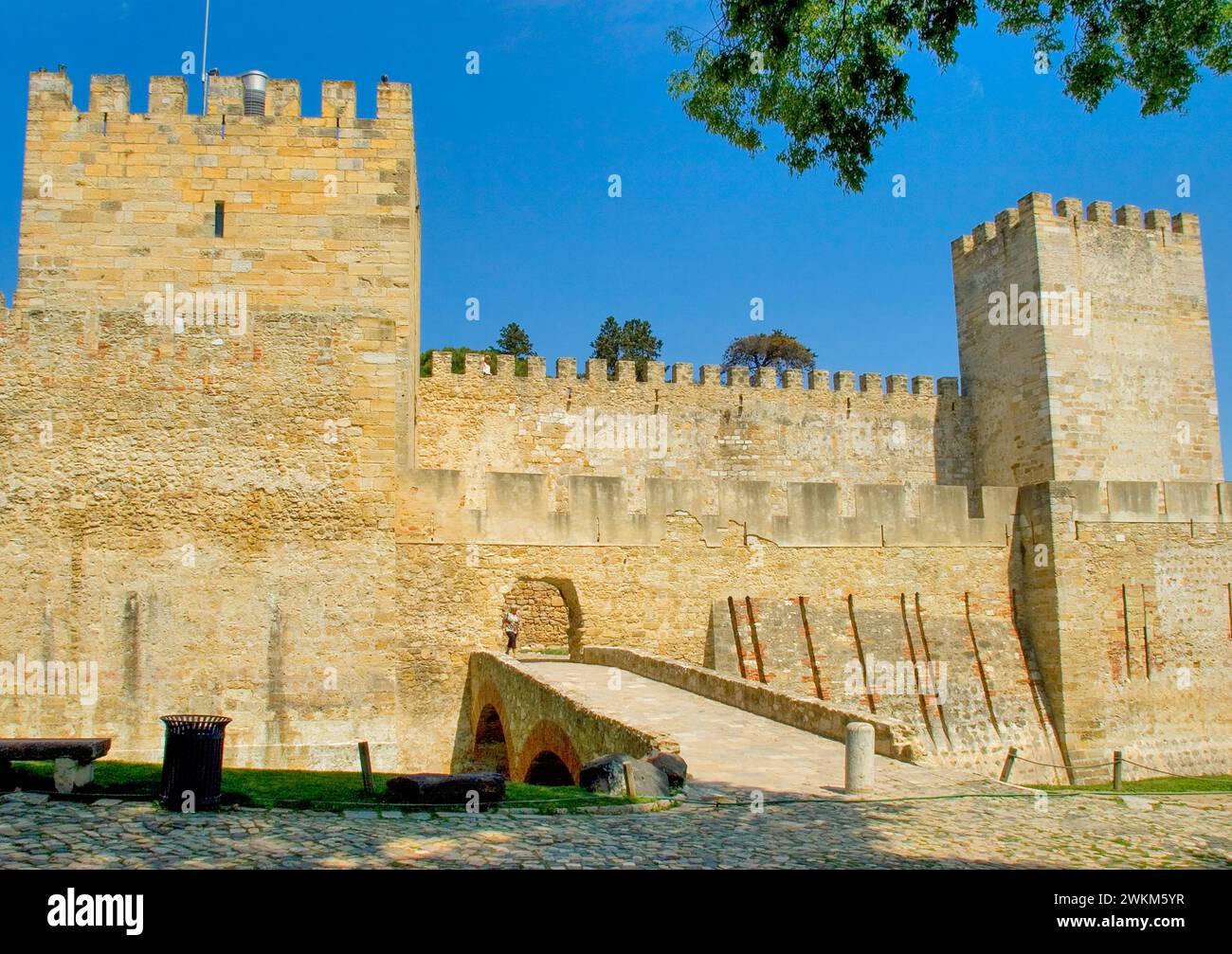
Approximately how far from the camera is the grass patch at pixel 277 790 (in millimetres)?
7168

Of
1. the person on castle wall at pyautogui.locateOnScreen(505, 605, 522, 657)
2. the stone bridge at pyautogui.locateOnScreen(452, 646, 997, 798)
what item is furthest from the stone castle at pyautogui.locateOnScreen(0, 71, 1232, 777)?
the person on castle wall at pyautogui.locateOnScreen(505, 605, 522, 657)

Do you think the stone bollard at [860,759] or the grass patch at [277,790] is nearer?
the grass patch at [277,790]

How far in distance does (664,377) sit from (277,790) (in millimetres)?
19395

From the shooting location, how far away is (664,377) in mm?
26391

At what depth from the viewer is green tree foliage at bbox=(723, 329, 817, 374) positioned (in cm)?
5231

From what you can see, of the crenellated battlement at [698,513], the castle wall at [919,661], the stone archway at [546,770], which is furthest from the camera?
the castle wall at [919,661]

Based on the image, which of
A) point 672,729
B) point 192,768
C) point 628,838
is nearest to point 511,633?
point 672,729

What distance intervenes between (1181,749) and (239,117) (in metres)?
19.7

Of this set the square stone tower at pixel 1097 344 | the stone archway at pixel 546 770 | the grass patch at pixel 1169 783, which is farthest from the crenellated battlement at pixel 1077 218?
the stone archway at pixel 546 770

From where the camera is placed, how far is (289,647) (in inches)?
543

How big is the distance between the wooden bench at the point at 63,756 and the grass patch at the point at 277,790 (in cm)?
12

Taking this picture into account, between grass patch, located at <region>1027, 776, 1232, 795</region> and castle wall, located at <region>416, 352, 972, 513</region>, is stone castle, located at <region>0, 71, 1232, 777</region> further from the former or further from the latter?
castle wall, located at <region>416, 352, 972, 513</region>

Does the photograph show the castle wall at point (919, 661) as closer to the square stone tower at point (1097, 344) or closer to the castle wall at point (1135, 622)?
the castle wall at point (1135, 622)
